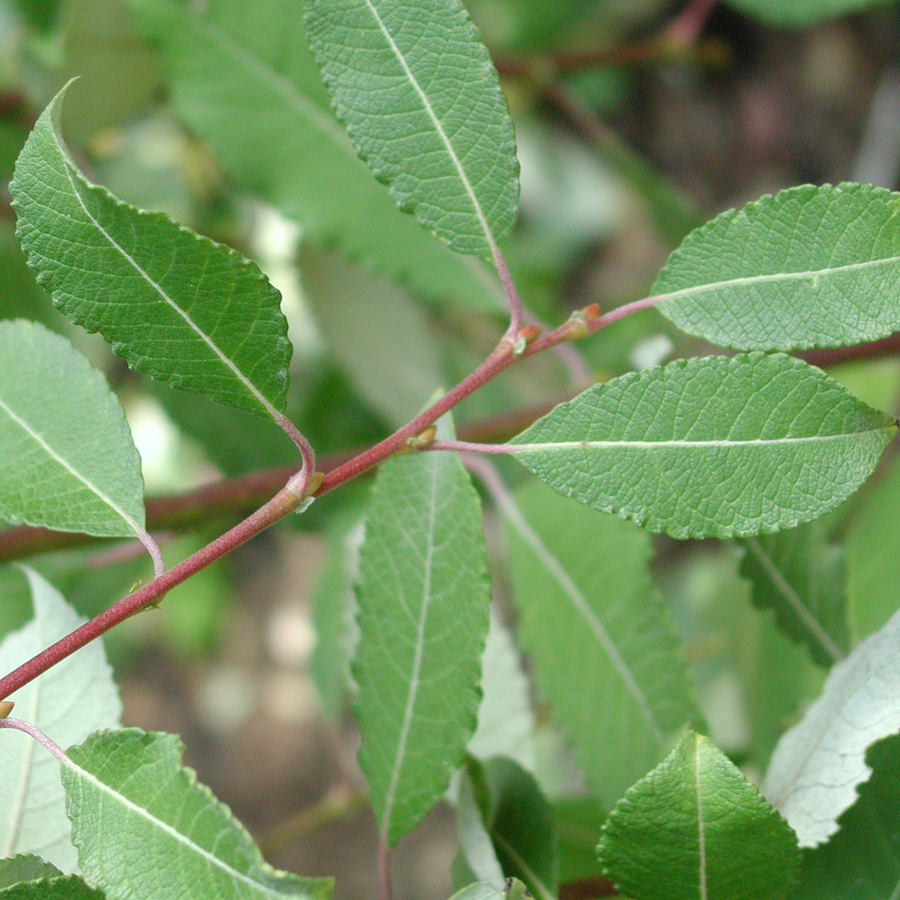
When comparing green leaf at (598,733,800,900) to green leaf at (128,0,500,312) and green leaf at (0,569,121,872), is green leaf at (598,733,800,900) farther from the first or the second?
green leaf at (128,0,500,312)

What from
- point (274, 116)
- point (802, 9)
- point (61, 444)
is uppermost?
point (802, 9)

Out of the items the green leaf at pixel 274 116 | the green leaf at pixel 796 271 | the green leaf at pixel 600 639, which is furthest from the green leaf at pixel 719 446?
the green leaf at pixel 274 116

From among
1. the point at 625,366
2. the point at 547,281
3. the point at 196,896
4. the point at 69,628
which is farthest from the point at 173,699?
the point at 196,896

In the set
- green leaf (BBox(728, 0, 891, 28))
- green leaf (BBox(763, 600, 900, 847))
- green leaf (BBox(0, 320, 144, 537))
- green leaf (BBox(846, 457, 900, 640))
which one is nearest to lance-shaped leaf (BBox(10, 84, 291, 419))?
green leaf (BBox(0, 320, 144, 537))

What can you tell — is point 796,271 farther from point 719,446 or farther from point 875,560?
point 875,560

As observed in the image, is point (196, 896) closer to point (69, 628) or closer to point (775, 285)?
point (69, 628)

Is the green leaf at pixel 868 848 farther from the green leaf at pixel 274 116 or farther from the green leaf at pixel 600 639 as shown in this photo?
the green leaf at pixel 274 116

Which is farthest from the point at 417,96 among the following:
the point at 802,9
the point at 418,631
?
the point at 802,9
